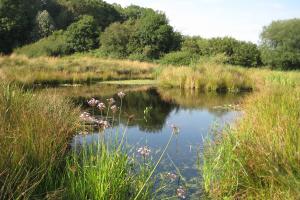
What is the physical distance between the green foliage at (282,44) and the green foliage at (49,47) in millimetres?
14274

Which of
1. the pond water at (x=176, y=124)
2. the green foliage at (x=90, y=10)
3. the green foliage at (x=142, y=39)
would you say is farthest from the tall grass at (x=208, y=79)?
the green foliage at (x=90, y=10)

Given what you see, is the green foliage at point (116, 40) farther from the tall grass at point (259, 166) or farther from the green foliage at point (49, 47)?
the tall grass at point (259, 166)

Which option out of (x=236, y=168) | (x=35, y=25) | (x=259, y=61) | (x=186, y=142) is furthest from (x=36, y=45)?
(x=236, y=168)

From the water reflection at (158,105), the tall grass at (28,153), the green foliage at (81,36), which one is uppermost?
the green foliage at (81,36)

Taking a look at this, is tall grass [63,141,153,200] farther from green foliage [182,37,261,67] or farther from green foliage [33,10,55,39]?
green foliage [33,10,55,39]

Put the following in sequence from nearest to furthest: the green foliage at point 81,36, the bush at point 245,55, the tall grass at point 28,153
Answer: the tall grass at point 28,153 → the bush at point 245,55 → the green foliage at point 81,36

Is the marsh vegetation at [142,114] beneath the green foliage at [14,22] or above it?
beneath

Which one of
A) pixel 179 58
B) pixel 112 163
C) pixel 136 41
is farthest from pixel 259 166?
pixel 136 41

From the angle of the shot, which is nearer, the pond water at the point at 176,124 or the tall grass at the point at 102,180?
the tall grass at the point at 102,180

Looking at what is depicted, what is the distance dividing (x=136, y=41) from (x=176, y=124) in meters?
25.3

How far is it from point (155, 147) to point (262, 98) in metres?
1.83

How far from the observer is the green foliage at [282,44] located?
3023cm

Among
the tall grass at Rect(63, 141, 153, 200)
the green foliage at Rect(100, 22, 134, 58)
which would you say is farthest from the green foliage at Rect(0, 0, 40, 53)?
the tall grass at Rect(63, 141, 153, 200)

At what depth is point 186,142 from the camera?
6.33 meters
